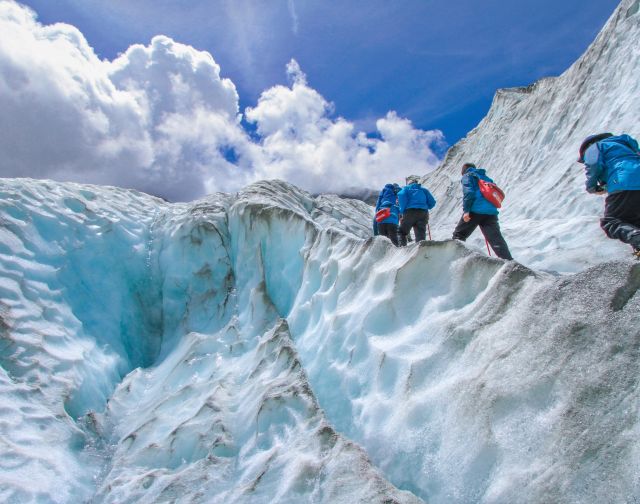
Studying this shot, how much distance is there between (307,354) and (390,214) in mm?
3690

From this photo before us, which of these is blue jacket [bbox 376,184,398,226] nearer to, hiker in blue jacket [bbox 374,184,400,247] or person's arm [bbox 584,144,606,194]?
hiker in blue jacket [bbox 374,184,400,247]

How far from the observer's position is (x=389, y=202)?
7801mm

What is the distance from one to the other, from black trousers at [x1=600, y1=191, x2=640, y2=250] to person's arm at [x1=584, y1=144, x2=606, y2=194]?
194 millimetres

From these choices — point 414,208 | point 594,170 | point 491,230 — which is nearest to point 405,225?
point 414,208

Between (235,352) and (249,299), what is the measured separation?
4.13 feet

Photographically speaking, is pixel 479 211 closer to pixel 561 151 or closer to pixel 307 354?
pixel 307 354

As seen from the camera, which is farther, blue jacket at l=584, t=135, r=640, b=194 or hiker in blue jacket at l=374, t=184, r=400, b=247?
hiker in blue jacket at l=374, t=184, r=400, b=247

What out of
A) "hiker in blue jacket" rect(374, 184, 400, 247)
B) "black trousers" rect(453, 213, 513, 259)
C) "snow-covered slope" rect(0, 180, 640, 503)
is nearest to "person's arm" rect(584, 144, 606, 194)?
"black trousers" rect(453, 213, 513, 259)

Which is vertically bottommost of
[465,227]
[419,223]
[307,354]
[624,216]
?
[307,354]

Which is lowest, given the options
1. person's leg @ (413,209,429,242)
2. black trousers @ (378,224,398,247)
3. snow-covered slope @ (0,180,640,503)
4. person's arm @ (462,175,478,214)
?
snow-covered slope @ (0,180,640,503)

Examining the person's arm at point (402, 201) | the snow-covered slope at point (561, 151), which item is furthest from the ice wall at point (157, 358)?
the snow-covered slope at point (561, 151)

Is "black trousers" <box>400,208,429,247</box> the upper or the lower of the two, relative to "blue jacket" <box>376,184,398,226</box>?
lower

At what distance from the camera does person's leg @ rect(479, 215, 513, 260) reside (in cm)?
510

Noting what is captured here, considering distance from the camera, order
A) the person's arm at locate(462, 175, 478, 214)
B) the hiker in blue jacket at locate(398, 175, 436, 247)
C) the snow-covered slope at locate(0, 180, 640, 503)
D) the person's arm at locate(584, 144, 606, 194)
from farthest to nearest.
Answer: the hiker in blue jacket at locate(398, 175, 436, 247), the person's arm at locate(462, 175, 478, 214), the person's arm at locate(584, 144, 606, 194), the snow-covered slope at locate(0, 180, 640, 503)
